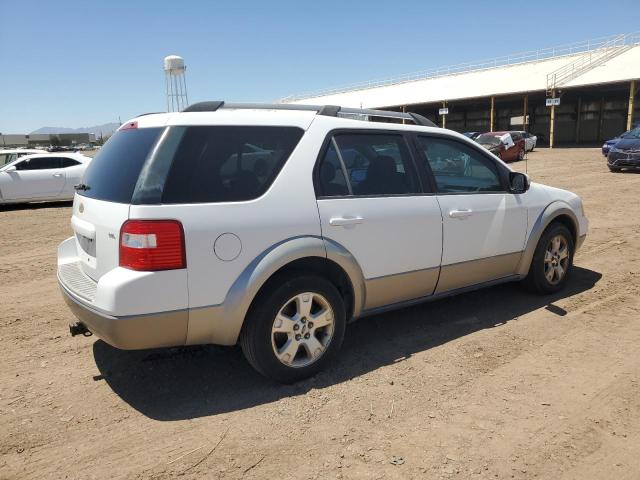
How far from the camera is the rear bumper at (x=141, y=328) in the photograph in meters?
2.82

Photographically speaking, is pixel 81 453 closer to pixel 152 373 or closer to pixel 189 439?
pixel 189 439

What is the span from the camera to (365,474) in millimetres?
2490

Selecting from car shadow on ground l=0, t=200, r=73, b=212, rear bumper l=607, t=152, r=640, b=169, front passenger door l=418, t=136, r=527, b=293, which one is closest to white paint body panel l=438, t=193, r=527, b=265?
front passenger door l=418, t=136, r=527, b=293

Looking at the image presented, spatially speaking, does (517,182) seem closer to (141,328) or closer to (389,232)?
(389,232)

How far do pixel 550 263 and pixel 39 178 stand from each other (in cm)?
1266

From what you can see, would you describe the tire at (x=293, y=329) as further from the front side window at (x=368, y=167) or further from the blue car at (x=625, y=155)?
the blue car at (x=625, y=155)

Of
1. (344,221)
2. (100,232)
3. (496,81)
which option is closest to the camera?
(100,232)

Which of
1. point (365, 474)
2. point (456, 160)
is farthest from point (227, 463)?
point (456, 160)

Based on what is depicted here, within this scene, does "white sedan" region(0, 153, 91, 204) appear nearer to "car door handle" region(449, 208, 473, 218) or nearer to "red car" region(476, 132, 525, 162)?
"car door handle" region(449, 208, 473, 218)

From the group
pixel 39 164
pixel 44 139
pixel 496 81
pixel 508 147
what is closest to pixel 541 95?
pixel 496 81

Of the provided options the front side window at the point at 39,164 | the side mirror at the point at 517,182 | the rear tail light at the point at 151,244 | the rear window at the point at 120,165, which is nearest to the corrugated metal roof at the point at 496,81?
the front side window at the point at 39,164

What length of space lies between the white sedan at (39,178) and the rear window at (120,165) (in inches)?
403

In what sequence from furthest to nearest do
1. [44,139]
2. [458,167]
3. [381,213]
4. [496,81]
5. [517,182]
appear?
[44,139] → [496,81] → [517,182] → [458,167] → [381,213]

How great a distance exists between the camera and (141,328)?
2.84m
